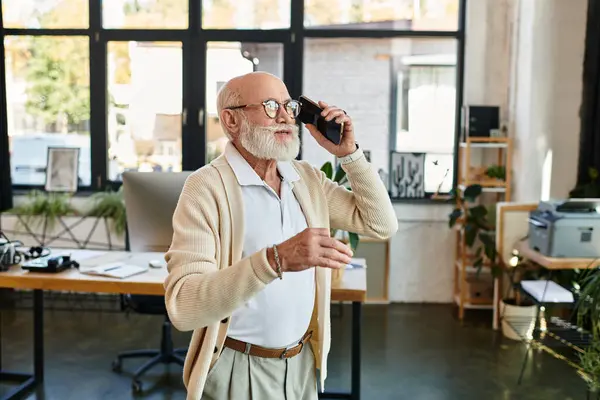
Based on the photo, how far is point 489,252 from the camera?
511 centimetres

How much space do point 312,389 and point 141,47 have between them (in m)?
4.60

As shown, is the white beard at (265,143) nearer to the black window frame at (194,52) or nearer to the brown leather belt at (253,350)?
the brown leather belt at (253,350)

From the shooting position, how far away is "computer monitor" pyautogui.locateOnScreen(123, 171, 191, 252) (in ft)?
10.7

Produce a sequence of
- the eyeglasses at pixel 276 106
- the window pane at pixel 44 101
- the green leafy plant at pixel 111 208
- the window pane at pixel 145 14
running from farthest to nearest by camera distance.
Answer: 1. the window pane at pixel 44 101
2. the window pane at pixel 145 14
3. the green leafy plant at pixel 111 208
4. the eyeglasses at pixel 276 106

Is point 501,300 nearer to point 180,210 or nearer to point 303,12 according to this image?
point 303,12

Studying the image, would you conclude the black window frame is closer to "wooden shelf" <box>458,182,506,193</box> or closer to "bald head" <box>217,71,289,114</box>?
"wooden shelf" <box>458,182,506,193</box>

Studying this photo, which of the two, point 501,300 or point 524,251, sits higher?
point 524,251

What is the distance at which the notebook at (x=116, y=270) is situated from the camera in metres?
3.21

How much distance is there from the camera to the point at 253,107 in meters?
1.87

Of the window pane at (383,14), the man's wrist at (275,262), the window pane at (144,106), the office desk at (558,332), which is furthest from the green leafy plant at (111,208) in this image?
the man's wrist at (275,262)

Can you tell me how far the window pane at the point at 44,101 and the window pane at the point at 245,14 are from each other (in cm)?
117

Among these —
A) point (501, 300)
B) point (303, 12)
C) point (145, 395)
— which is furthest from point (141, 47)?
point (501, 300)

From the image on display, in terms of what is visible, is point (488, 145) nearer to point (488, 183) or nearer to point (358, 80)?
point (488, 183)

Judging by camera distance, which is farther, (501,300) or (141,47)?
(141,47)
